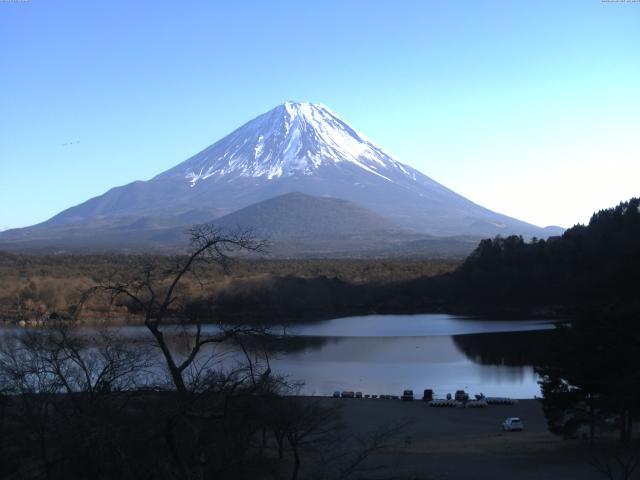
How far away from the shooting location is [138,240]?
3871 inches

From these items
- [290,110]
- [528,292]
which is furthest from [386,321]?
[290,110]

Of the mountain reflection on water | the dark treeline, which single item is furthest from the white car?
the dark treeline

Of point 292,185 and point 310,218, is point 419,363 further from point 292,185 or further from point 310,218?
point 292,185

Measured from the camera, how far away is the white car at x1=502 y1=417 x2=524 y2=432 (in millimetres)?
15086

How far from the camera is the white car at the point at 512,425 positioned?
15.1 m

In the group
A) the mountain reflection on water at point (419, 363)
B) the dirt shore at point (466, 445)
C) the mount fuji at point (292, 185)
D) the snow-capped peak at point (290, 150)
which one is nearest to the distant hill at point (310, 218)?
the mount fuji at point (292, 185)

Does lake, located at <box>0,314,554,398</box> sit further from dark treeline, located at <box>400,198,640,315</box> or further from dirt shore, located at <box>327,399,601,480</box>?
dark treeline, located at <box>400,198,640,315</box>

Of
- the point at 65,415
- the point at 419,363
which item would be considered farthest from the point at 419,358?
the point at 65,415

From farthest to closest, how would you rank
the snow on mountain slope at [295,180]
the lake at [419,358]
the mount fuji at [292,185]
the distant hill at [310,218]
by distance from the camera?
1. the snow on mountain slope at [295,180]
2. the mount fuji at [292,185]
3. the distant hill at [310,218]
4. the lake at [419,358]

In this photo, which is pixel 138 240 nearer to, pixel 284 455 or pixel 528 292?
pixel 528 292

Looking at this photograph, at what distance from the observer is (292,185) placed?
130m

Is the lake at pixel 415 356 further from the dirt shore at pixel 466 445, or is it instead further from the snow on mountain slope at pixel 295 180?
the snow on mountain slope at pixel 295 180

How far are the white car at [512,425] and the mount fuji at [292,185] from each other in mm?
99180

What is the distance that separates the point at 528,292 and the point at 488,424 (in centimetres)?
2978
